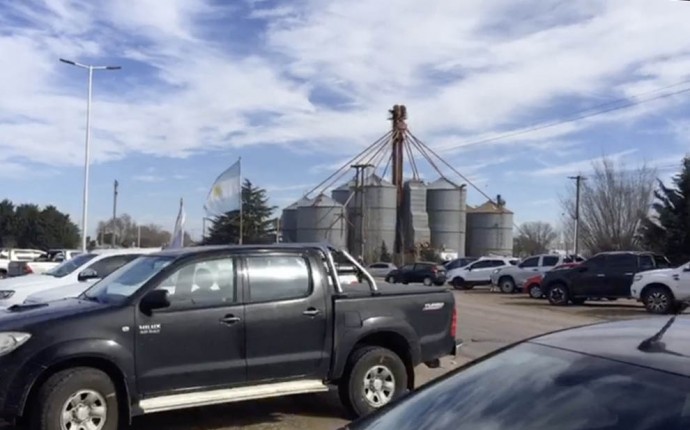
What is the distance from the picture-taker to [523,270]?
1451 inches

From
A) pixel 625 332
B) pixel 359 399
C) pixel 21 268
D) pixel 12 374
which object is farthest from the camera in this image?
pixel 21 268

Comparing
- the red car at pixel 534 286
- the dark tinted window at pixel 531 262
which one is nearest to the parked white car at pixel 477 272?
the dark tinted window at pixel 531 262

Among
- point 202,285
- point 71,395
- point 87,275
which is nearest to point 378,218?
point 87,275

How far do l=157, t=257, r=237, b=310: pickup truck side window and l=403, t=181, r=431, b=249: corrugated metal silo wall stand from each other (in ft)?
217

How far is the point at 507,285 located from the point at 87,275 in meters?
26.3

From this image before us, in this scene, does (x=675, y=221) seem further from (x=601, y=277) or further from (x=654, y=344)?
(x=654, y=344)

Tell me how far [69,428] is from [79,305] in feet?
3.86

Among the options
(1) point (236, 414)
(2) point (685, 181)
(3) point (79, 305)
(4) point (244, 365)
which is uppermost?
(2) point (685, 181)

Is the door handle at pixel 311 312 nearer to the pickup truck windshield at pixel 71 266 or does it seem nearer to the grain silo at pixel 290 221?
the pickup truck windshield at pixel 71 266

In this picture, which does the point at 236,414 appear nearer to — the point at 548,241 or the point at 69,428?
the point at 69,428

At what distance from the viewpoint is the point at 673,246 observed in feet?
135

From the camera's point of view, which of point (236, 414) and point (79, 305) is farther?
point (236, 414)

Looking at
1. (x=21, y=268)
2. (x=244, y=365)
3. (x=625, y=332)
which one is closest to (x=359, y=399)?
(x=244, y=365)

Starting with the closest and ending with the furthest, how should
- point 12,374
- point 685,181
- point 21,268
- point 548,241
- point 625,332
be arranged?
1. point 625,332
2. point 12,374
3. point 21,268
4. point 685,181
5. point 548,241
